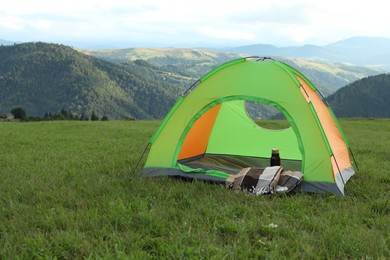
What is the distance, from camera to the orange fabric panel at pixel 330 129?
7657 millimetres

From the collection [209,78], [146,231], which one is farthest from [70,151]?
[146,231]

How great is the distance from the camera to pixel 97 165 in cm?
923

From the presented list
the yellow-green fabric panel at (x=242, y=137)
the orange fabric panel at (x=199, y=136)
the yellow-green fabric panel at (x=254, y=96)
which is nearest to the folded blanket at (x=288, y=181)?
the yellow-green fabric panel at (x=254, y=96)

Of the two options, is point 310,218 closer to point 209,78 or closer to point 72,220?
point 72,220

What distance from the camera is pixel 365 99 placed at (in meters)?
187

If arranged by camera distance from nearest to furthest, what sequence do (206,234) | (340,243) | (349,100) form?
1. (340,243)
2. (206,234)
3. (349,100)

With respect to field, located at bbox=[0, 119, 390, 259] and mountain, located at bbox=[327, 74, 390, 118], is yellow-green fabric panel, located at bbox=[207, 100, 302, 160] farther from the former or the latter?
mountain, located at bbox=[327, 74, 390, 118]

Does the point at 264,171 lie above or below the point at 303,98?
below

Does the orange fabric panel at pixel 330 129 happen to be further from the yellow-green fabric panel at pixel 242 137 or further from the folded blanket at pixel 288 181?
the yellow-green fabric panel at pixel 242 137

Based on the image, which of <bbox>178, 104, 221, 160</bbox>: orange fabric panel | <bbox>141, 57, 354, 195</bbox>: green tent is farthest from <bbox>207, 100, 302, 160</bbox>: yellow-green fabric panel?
<bbox>141, 57, 354, 195</bbox>: green tent

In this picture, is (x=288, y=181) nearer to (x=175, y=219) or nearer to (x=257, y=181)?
(x=257, y=181)

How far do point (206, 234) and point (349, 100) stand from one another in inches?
7761

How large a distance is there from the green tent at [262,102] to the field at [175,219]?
42cm

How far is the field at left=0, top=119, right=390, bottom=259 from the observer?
4.44 m
